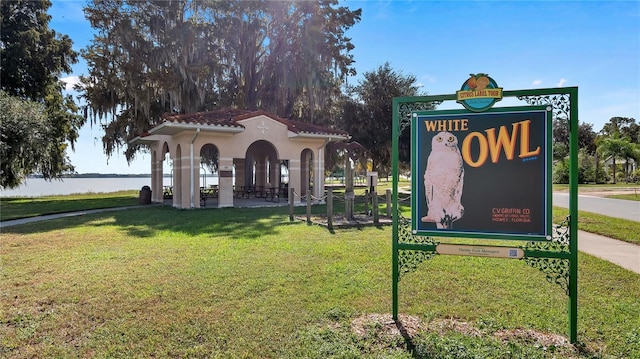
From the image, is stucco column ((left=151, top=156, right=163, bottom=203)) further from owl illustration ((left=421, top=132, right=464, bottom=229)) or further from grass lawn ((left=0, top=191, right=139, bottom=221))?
owl illustration ((left=421, top=132, right=464, bottom=229))

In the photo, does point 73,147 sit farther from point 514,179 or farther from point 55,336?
point 514,179

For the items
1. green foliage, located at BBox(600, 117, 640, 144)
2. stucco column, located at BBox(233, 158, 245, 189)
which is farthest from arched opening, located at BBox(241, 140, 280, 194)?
green foliage, located at BBox(600, 117, 640, 144)

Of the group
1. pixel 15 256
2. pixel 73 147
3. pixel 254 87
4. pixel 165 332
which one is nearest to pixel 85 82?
pixel 73 147

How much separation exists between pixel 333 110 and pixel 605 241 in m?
22.1

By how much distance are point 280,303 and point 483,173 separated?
2.92 meters

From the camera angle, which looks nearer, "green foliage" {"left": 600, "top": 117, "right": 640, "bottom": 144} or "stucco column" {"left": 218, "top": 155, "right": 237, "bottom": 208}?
"stucco column" {"left": 218, "top": 155, "right": 237, "bottom": 208}

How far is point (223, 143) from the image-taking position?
1769cm

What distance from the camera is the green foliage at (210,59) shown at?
909 inches

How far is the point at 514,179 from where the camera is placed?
4195 mm

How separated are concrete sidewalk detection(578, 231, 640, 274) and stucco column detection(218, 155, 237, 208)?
13488 mm

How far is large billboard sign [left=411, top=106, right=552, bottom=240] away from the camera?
4.10 m

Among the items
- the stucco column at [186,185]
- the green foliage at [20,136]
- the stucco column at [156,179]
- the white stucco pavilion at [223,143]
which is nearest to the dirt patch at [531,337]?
the white stucco pavilion at [223,143]

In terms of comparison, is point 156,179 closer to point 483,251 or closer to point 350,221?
point 350,221

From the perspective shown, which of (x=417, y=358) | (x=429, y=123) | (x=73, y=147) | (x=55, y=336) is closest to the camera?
(x=417, y=358)
